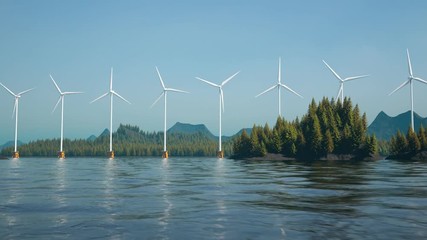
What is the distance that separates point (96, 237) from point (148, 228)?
9.30ft

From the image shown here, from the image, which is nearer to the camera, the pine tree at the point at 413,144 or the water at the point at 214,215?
the water at the point at 214,215

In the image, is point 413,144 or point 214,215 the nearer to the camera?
point 214,215

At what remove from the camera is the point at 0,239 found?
19.3 meters

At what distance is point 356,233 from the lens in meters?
20.4

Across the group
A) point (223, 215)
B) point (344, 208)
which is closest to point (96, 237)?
point (223, 215)

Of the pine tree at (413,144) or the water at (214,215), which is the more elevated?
the pine tree at (413,144)

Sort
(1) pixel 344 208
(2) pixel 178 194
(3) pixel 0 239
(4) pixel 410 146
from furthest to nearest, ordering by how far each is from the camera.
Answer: (4) pixel 410 146
(2) pixel 178 194
(1) pixel 344 208
(3) pixel 0 239

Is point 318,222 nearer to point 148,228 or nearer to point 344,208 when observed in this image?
point 344,208

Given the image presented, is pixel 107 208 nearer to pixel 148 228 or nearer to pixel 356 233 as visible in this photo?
pixel 148 228

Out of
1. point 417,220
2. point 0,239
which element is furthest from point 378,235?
point 0,239

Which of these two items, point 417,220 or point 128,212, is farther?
point 128,212

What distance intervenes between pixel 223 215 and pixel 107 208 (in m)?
7.79

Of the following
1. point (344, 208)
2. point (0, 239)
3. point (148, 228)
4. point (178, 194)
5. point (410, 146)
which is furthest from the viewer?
point (410, 146)

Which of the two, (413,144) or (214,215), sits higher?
(413,144)
